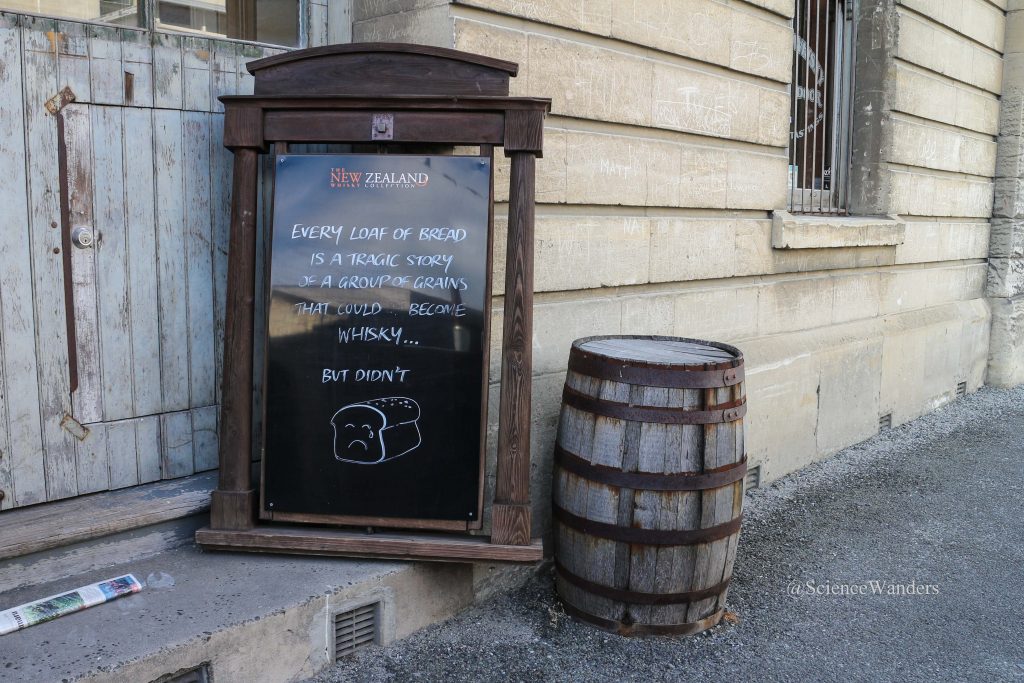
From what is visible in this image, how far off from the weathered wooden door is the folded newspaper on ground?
0.45 metres

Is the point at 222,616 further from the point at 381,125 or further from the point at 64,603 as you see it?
the point at 381,125

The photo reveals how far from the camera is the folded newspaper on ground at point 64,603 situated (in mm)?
2523

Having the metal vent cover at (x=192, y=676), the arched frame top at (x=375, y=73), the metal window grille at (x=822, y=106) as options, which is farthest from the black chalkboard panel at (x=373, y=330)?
the metal window grille at (x=822, y=106)

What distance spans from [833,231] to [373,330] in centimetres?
356

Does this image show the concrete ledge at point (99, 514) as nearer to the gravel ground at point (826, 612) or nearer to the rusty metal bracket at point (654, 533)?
the gravel ground at point (826, 612)

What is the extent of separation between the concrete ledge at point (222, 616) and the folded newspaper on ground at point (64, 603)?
0.07 ft

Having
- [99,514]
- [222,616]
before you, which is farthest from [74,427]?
[222,616]

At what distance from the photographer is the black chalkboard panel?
3.06 m

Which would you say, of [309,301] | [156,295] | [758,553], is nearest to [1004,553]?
[758,553]

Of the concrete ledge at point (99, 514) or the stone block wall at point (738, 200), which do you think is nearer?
the concrete ledge at point (99, 514)

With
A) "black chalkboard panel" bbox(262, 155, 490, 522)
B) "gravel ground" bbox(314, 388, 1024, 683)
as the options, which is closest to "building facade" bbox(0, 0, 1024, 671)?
"black chalkboard panel" bbox(262, 155, 490, 522)

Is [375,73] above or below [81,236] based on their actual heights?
above

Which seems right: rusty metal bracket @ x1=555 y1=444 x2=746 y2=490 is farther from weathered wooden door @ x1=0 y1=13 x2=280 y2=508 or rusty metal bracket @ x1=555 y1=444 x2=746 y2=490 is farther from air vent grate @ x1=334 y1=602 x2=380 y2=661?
weathered wooden door @ x1=0 y1=13 x2=280 y2=508

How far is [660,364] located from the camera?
3.12m
